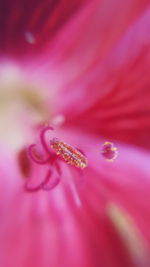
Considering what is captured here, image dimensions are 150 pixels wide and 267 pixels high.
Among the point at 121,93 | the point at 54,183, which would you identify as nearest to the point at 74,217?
the point at 54,183

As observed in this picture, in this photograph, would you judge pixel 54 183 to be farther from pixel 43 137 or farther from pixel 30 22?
pixel 30 22

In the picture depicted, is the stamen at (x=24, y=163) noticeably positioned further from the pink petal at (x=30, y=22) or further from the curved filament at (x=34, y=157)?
the pink petal at (x=30, y=22)

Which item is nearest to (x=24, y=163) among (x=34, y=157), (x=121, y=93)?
(x=34, y=157)

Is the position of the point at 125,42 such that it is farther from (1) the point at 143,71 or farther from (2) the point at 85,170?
(2) the point at 85,170

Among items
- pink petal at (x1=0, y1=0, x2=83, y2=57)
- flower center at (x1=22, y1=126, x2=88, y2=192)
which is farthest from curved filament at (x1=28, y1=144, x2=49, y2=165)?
pink petal at (x1=0, y1=0, x2=83, y2=57)

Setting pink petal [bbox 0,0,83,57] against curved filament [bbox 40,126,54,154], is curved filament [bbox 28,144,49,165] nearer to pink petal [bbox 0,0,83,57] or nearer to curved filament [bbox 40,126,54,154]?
curved filament [bbox 40,126,54,154]

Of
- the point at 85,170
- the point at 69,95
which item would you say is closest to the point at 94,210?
the point at 85,170

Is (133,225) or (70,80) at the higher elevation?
(70,80)

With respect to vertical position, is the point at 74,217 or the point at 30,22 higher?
the point at 30,22
